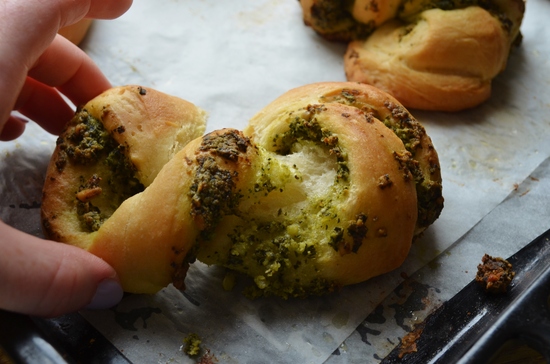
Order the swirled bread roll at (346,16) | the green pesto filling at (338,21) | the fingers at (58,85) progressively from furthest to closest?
the green pesto filling at (338,21), the swirled bread roll at (346,16), the fingers at (58,85)

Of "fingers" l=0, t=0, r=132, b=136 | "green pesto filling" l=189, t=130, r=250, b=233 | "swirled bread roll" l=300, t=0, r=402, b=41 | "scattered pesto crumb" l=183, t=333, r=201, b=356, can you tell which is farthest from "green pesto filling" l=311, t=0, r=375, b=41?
"scattered pesto crumb" l=183, t=333, r=201, b=356

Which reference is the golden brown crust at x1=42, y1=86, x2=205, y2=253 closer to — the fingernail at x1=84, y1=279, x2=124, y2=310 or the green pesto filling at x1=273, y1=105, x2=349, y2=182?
the fingernail at x1=84, y1=279, x2=124, y2=310

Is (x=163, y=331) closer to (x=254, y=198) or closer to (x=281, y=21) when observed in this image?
(x=254, y=198)

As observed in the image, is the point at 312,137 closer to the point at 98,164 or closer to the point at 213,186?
the point at 213,186

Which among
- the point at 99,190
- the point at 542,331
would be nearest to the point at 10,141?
the point at 99,190

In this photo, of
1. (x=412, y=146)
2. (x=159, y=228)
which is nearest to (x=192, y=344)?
(x=159, y=228)

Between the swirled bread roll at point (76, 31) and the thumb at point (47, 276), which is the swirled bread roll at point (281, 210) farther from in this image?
the swirled bread roll at point (76, 31)

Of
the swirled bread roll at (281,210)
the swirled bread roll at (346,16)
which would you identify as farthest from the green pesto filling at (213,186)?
the swirled bread roll at (346,16)
